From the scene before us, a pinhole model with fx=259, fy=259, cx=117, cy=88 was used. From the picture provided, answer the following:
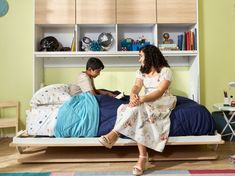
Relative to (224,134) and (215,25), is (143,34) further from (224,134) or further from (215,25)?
(224,134)

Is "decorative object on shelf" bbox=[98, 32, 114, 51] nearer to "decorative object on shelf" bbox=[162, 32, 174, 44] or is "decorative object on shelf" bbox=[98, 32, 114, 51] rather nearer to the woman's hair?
"decorative object on shelf" bbox=[162, 32, 174, 44]

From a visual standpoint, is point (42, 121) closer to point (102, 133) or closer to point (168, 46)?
point (102, 133)

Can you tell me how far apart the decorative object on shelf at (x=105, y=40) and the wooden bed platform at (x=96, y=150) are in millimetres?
1497

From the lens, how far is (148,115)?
87.3 inches

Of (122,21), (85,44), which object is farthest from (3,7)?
(122,21)

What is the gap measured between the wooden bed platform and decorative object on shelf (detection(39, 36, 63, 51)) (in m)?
1.32

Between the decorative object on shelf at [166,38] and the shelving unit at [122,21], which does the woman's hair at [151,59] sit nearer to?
the shelving unit at [122,21]

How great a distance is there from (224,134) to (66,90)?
195 cm

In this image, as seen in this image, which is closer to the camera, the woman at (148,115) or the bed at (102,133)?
the woman at (148,115)

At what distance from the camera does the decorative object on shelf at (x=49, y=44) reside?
3415 mm

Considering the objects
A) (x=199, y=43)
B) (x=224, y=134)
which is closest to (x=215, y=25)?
(x=199, y=43)

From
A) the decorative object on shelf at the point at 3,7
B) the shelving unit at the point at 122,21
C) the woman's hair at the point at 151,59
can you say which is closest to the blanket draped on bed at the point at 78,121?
the woman's hair at the point at 151,59

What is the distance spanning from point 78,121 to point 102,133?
0.79ft

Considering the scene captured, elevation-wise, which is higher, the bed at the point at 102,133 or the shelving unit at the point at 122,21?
the shelving unit at the point at 122,21
